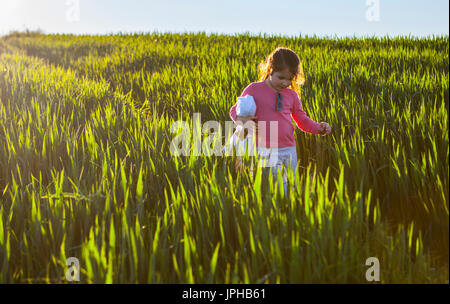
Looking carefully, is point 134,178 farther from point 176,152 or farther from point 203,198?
point 203,198

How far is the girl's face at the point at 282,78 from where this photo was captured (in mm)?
2400

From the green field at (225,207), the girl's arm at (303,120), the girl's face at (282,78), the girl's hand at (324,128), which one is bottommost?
the green field at (225,207)

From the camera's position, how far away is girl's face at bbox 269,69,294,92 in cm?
240

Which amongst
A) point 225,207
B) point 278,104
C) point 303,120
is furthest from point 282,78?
point 225,207

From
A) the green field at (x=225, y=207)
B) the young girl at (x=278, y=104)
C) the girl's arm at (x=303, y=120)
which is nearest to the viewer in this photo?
the green field at (x=225, y=207)

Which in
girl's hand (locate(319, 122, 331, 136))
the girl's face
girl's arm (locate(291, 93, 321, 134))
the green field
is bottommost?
the green field

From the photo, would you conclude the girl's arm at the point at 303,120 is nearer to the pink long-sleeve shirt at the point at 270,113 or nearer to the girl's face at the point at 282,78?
the pink long-sleeve shirt at the point at 270,113

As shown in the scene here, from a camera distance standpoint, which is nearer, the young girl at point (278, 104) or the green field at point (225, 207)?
the green field at point (225, 207)

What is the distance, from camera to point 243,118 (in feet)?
7.89

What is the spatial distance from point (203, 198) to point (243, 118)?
84 centimetres

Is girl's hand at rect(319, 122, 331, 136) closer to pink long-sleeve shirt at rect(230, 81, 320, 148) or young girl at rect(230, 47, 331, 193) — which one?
young girl at rect(230, 47, 331, 193)

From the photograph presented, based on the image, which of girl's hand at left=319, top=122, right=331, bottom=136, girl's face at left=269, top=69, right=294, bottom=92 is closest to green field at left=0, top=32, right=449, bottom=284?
girl's hand at left=319, top=122, right=331, bottom=136

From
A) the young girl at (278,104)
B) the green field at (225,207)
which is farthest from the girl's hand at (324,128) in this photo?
the green field at (225,207)
